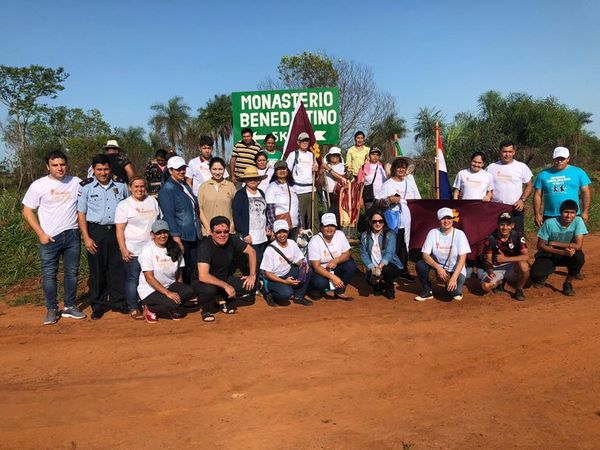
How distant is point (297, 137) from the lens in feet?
26.3

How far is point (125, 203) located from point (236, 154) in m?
2.60

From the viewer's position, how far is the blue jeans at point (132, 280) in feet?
18.5

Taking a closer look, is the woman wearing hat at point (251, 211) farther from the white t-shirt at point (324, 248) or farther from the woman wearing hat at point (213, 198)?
the white t-shirt at point (324, 248)

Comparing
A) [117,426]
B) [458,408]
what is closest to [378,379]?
[458,408]

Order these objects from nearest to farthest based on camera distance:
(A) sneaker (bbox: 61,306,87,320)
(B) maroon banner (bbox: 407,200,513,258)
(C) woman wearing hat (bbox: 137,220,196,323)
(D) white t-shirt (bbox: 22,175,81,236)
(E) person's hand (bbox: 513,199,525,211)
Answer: (D) white t-shirt (bbox: 22,175,81,236) < (C) woman wearing hat (bbox: 137,220,196,323) < (A) sneaker (bbox: 61,306,87,320) < (E) person's hand (bbox: 513,199,525,211) < (B) maroon banner (bbox: 407,200,513,258)

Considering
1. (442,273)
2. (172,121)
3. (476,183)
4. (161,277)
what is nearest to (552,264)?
(476,183)

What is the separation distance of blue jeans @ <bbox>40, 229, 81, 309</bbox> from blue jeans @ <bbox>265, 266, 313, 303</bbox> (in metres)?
2.39

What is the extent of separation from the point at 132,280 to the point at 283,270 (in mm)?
1890

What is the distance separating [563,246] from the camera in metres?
6.38

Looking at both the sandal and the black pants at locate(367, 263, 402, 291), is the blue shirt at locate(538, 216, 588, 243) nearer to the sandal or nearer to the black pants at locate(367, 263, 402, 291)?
the black pants at locate(367, 263, 402, 291)

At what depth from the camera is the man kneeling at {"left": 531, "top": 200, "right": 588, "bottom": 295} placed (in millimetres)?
6301

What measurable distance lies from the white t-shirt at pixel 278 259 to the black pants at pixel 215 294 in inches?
15.5

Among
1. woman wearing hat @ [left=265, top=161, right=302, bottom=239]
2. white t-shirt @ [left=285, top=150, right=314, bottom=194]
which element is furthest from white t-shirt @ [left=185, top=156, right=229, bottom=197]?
woman wearing hat @ [left=265, top=161, right=302, bottom=239]

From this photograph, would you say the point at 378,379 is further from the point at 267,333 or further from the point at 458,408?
the point at 267,333
